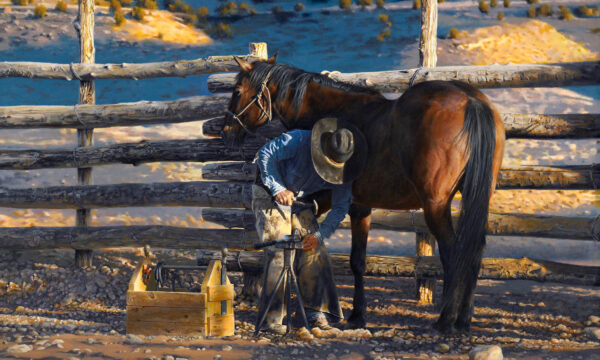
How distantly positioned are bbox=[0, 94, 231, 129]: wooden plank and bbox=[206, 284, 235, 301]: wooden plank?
2.58 meters

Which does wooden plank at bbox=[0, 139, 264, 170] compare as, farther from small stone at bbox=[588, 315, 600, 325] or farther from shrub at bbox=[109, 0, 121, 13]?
shrub at bbox=[109, 0, 121, 13]

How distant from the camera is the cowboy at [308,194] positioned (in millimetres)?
5039

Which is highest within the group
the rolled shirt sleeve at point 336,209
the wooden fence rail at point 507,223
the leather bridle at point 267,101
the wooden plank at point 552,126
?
the leather bridle at point 267,101

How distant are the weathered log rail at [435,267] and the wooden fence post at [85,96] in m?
2.19

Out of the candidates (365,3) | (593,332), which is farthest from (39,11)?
(593,332)

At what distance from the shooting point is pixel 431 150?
15.7 feet

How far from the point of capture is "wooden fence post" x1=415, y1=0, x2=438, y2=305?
7062mm

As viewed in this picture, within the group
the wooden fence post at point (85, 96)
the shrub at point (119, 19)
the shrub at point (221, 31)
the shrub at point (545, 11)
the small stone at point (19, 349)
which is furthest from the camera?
the shrub at point (545, 11)

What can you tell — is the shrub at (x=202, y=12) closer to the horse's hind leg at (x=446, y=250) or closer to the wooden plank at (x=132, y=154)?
the wooden plank at (x=132, y=154)

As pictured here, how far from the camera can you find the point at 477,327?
18.6ft

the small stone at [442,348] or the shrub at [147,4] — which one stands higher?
the shrub at [147,4]

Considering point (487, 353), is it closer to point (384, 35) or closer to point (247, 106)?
point (247, 106)

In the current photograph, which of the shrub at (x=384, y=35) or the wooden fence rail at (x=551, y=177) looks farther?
the shrub at (x=384, y=35)

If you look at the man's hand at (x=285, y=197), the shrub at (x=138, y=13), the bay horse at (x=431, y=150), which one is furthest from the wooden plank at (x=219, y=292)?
the shrub at (x=138, y=13)
